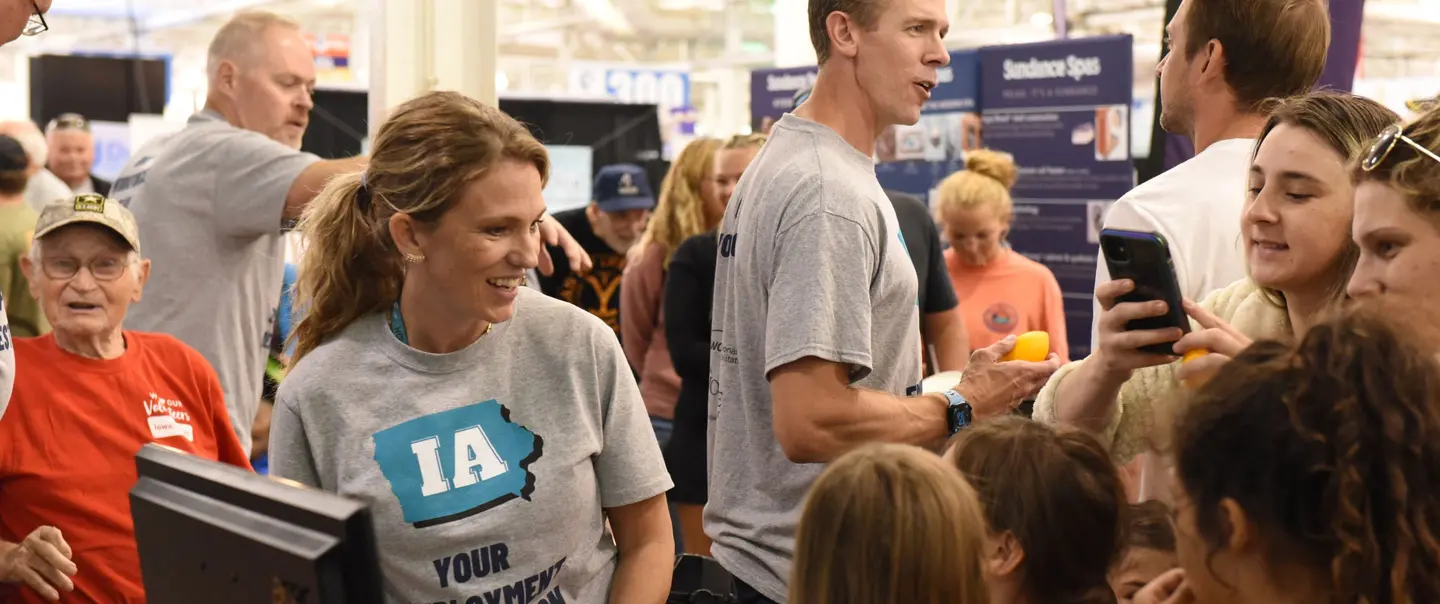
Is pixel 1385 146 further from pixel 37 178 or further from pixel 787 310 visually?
pixel 37 178

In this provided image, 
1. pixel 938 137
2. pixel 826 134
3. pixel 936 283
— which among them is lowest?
pixel 936 283

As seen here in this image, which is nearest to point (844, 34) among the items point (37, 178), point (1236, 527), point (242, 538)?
point (1236, 527)

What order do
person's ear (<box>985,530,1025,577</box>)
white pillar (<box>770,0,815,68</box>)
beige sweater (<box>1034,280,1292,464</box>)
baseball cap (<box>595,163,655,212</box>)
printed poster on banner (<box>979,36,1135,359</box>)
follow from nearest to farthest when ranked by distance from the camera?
person's ear (<box>985,530,1025,577</box>) → beige sweater (<box>1034,280,1292,464</box>) → baseball cap (<box>595,163,655,212</box>) → printed poster on banner (<box>979,36,1135,359</box>) → white pillar (<box>770,0,815,68</box>)

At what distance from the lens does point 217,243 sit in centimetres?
342

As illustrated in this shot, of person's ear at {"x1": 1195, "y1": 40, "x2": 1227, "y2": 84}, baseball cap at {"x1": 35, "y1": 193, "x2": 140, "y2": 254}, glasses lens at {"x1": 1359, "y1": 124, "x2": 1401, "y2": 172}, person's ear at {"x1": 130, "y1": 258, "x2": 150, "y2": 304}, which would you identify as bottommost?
person's ear at {"x1": 130, "y1": 258, "x2": 150, "y2": 304}

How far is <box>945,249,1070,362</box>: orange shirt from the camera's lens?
4.99 metres

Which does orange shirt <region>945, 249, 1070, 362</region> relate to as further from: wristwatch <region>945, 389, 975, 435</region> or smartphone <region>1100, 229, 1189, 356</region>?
smartphone <region>1100, 229, 1189, 356</region>

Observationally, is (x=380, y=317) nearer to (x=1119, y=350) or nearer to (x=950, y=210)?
(x=1119, y=350)

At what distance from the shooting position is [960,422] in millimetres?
2129

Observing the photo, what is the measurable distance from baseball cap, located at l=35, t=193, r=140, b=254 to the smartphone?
209cm

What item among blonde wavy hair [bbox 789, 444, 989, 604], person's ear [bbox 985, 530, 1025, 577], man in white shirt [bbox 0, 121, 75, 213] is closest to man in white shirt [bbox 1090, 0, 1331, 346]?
person's ear [bbox 985, 530, 1025, 577]

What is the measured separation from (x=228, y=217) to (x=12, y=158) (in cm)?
234

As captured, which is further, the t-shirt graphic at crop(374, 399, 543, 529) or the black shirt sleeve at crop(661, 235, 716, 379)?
the black shirt sleeve at crop(661, 235, 716, 379)

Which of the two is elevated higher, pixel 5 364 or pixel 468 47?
pixel 468 47
